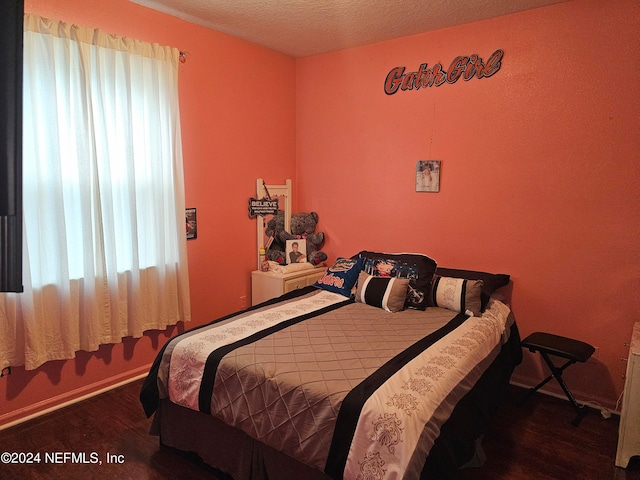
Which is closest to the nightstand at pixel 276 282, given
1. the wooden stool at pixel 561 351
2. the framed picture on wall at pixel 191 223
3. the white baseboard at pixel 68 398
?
the framed picture on wall at pixel 191 223

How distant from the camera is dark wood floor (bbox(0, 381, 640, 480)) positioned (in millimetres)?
2090

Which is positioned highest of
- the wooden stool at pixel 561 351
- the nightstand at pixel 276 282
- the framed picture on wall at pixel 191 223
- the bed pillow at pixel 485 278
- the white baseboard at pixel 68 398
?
the framed picture on wall at pixel 191 223

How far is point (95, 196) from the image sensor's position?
2600mm

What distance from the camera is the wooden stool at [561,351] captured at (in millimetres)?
2486

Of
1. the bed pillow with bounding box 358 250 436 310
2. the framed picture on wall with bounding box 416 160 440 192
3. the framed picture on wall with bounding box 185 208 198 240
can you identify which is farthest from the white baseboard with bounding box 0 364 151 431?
the framed picture on wall with bounding box 416 160 440 192

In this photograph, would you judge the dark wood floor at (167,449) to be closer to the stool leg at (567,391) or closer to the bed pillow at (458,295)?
the stool leg at (567,391)

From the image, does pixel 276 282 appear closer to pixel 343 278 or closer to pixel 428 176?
pixel 343 278

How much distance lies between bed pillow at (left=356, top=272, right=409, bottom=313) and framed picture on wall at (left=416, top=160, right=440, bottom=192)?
32.9 inches

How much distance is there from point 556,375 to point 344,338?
1422mm

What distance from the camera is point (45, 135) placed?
236 centimetres

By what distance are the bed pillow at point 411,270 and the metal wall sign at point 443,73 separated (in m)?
1.35

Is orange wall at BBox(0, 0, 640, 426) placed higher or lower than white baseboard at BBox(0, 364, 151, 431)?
higher

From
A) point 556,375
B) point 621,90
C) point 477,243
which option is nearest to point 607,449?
point 556,375

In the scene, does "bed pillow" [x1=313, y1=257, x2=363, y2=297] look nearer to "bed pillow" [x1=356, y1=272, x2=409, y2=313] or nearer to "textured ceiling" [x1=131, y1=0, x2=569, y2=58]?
"bed pillow" [x1=356, y1=272, x2=409, y2=313]
